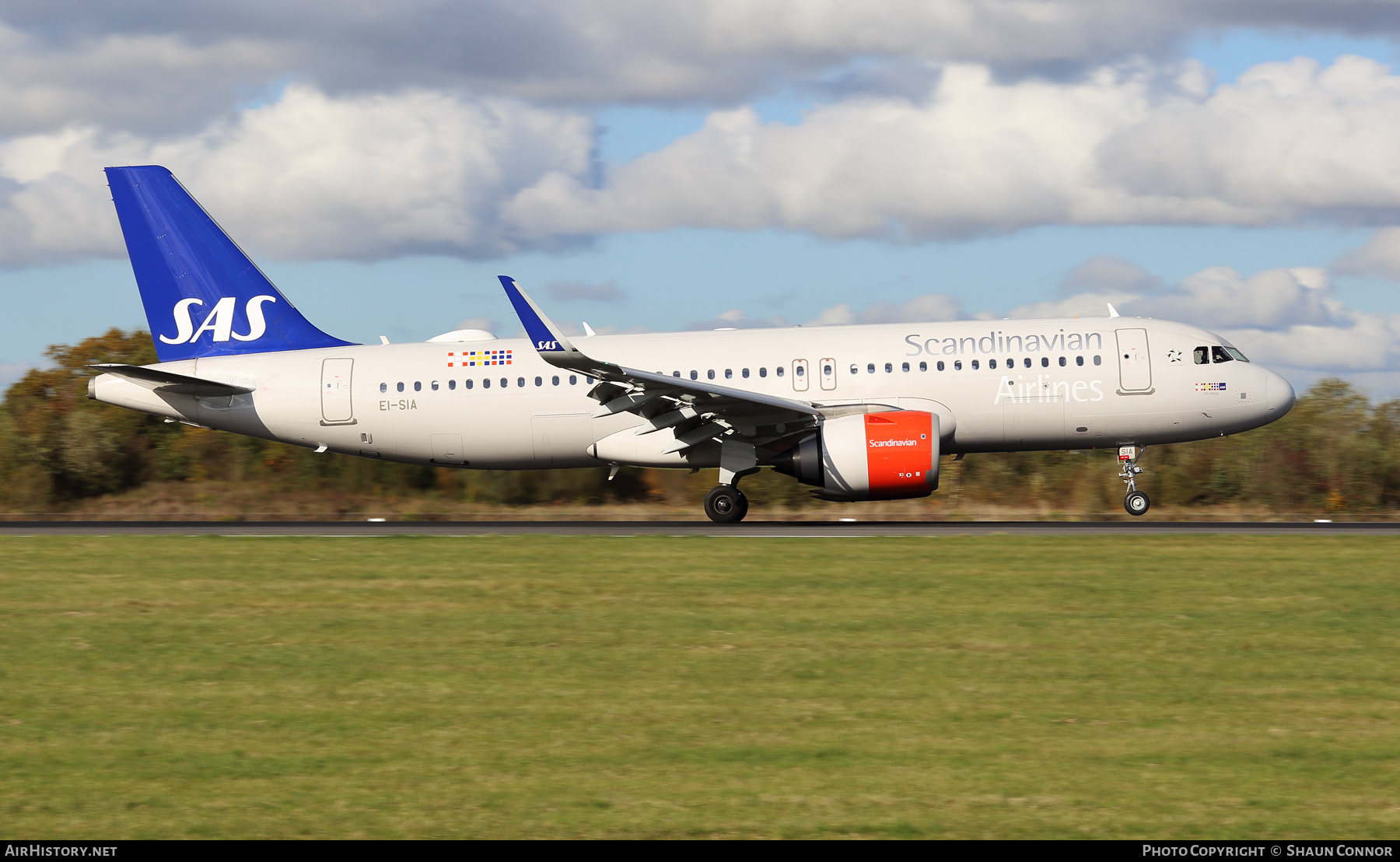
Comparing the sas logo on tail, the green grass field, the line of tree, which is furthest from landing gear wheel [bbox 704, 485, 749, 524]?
the sas logo on tail

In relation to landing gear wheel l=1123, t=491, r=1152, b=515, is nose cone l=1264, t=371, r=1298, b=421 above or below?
above

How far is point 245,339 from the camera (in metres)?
26.2

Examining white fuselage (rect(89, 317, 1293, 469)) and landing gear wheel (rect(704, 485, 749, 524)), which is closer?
white fuselage (rect(89, 317, 1293, 469))

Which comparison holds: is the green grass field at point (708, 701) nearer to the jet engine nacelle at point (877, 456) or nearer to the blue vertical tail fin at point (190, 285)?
the jet engine nacelle at point (877, 456)

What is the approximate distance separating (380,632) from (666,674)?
11.1 feet

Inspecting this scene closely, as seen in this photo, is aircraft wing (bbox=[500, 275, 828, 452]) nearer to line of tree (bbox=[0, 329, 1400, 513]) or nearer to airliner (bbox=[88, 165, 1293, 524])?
airliner (bbox=[88, 165, 1293, 524])

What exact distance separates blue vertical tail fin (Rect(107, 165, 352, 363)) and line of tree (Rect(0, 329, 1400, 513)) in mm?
4850

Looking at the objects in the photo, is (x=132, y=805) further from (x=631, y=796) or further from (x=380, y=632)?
(x=380, y=632)

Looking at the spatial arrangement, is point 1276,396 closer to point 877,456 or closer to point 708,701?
point 877,456

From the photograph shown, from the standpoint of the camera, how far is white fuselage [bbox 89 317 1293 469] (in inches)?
927

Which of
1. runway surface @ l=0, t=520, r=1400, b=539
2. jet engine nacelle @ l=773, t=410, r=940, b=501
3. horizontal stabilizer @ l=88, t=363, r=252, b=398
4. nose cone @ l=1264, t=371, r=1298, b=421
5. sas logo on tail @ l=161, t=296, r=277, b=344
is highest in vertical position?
sas logo on tail @ l=161, t=296, r=277, b=344

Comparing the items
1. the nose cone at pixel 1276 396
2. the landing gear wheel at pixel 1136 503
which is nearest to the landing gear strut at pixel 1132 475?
the landing gear wheel at pixel 1136 503

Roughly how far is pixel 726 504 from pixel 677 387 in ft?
10.3

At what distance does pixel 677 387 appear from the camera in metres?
22.2
